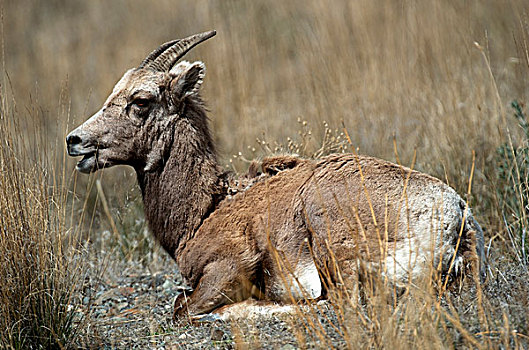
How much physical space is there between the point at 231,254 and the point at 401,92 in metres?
4.11

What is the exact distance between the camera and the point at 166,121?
4.80 meters

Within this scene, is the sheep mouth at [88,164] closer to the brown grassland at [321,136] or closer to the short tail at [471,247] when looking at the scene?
the brown grassland at [321,136]

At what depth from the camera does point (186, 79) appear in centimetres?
483

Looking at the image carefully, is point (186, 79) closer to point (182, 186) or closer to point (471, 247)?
point (182, 186)

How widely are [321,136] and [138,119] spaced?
279 cm

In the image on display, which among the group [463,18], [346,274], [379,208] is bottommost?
[346,274]

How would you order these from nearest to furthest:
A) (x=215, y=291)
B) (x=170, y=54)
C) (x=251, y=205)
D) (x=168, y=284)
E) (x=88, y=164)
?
(x=215, y=291) → (x=251, y=205) → (x=88, y=164) → (x=170, y=54) → (x=168, y=284)

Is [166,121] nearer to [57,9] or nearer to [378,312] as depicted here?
[378,312]

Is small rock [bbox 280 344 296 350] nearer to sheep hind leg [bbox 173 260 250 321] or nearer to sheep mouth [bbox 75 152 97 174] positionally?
sheep hind leg [bbox 173 260 250 321]

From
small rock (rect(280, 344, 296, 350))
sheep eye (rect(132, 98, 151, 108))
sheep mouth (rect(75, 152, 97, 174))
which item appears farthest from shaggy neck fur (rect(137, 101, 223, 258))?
small rock (rect(280, 344, 296, 350))

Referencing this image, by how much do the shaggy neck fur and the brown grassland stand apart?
0.34 metres

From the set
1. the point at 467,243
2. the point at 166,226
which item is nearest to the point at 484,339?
the point at 467,243

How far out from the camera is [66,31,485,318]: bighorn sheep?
12.6 ft

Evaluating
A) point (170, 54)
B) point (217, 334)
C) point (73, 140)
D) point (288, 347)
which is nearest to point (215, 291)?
point (217, 334)
